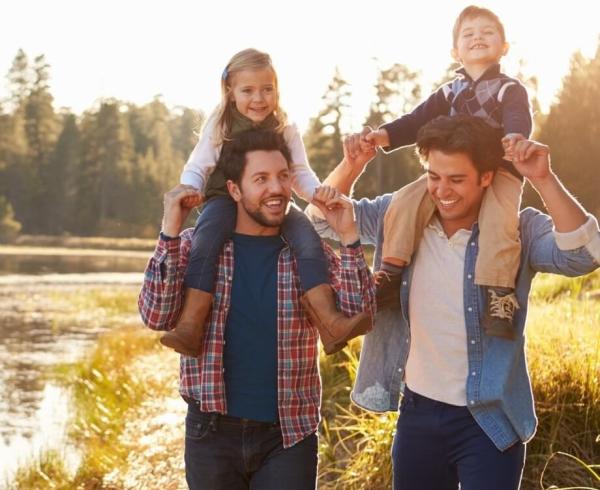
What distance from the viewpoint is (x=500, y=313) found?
10.6ft

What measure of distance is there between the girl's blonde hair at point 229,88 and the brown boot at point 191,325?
76cm

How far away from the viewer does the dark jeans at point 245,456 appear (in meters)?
3.24

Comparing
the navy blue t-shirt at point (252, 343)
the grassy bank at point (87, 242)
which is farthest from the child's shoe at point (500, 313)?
the grassy bank at point (87, 242)

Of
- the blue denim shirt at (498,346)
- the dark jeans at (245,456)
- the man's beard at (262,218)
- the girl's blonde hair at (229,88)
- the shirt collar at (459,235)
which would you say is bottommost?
the dark jeans at (245,456)

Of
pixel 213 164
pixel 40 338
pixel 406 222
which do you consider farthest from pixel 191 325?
pixel 40 338

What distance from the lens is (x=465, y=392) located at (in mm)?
3244

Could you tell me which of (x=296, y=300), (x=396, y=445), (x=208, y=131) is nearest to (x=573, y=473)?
(x=396, y=445)

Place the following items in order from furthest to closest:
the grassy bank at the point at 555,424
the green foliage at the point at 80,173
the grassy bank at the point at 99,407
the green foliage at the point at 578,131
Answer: the green foliage at the point at 80,173
the green foliage at the point at 578,131
the grassy bank at the point at 99,407
the grassy bank at the point at 555,424

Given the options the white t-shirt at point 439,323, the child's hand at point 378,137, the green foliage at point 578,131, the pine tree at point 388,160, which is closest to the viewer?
the white t-shirt at point 439,323

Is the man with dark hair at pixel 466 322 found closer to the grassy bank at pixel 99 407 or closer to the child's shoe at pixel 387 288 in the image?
the child's shoe at pixel 387 288

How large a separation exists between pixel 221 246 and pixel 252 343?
1.18ft

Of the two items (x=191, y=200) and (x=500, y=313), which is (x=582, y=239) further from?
(x=191, y=200)

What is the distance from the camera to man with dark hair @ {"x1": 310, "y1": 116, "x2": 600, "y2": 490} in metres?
3.14

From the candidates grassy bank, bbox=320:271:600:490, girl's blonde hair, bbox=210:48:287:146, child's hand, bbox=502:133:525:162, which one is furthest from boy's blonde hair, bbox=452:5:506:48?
grassy bank, bbox=320:271:600:490
